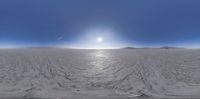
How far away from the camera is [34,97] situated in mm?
4473

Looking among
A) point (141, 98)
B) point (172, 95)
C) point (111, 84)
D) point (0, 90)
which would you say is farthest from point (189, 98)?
point (0, 90)

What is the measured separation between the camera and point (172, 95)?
4.76m

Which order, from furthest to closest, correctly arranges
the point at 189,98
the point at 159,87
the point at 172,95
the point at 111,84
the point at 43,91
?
the point at 111,84, the point at 159,87, the point at 43,91, the point at 172,95, the point at 189,98

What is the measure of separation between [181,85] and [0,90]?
6069 mm

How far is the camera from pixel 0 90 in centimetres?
517

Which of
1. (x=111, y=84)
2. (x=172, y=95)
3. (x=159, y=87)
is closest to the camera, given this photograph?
(x=172, y=95)

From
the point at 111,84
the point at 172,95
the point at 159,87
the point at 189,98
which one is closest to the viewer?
the point at 189,98

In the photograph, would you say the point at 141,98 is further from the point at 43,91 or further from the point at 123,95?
the point at 43,91

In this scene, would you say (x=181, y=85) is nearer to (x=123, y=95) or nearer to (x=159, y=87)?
(x=159, y=87)

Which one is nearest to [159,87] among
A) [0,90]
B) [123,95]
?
[123,95]

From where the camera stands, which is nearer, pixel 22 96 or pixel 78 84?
pixel 22 96

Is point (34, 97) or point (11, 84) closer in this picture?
point (34, 97)

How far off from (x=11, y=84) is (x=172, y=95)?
17.7 ft

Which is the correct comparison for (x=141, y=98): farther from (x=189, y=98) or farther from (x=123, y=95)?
(x=189, y=98)
